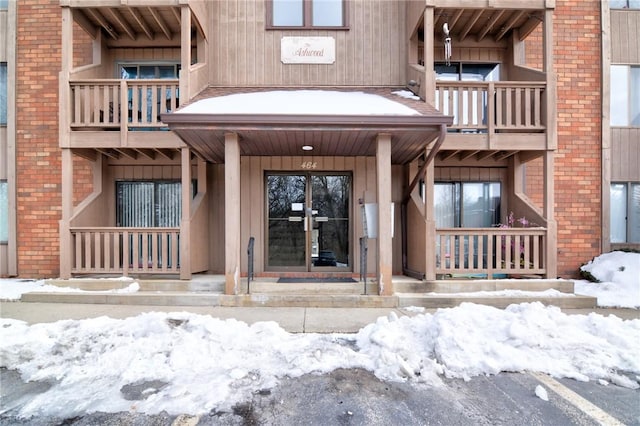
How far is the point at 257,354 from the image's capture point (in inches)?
141

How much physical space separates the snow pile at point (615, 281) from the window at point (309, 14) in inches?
283

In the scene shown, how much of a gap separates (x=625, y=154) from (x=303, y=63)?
Answer: 7.83 meters

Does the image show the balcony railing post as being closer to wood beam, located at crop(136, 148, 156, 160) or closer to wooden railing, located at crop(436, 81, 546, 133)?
wood beam, located at crop(136, 148, 156, 160)

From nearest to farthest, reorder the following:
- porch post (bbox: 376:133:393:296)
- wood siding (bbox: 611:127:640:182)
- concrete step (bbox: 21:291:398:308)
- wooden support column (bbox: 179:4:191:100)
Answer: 1. concrete step (bbox: 21:291:398:308)
2. porch post (bbox: 376:133:393:296)
3. wooden support column (bbox: 179:4:191:100)
4. wood siding (bbox: 611:127:640:182)

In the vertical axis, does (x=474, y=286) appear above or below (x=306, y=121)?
below

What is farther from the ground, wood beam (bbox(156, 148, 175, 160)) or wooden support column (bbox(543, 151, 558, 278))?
wood beam (bbox(156, 148, 175, 160))

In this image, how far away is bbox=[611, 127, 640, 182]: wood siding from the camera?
8.15 m

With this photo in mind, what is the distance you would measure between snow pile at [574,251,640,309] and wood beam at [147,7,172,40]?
31.1 ft

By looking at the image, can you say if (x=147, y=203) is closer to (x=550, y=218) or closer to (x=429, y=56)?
(x=429, y=56)

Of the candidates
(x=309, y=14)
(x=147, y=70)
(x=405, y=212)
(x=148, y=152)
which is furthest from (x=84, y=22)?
(x=405, y=212)

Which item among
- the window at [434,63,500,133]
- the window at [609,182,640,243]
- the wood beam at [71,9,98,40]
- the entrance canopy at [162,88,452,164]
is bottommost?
the window at [609,182,640,243]

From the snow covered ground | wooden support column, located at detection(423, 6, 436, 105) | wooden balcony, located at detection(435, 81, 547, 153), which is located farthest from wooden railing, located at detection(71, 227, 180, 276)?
wooden balcony, located at detection(435, 81, 547, 153)

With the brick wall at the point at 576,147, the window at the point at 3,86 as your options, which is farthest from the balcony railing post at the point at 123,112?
the brick wall at the point at 576,147

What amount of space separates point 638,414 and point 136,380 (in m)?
4.08
